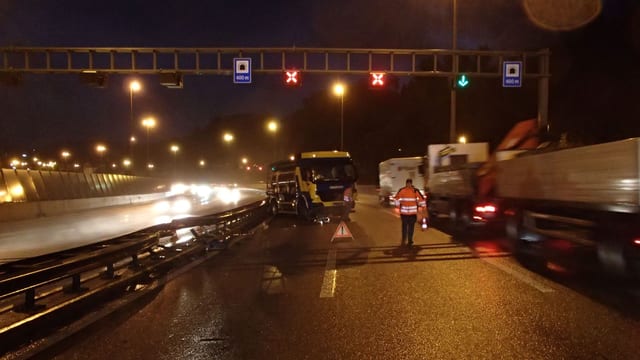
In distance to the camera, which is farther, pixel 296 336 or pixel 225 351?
pixel 296 336

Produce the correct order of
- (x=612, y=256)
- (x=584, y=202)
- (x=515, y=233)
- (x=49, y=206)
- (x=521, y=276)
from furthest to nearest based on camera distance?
1. (x=49, y=206)
2. (x=515, y=233)
3. (x=521, y=276)
4. (x=584, y=202)
5. (x=612, y=256)

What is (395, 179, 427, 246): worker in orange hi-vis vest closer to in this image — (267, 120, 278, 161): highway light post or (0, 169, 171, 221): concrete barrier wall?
(0, 169, 171, 221): concrete barrier wall

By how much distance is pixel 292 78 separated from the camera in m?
22.8

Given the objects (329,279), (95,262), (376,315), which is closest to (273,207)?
(329,279)

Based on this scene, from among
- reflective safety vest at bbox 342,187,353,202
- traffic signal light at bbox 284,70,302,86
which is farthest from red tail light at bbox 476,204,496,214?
traffic signal light at bbox 284,70,302,86

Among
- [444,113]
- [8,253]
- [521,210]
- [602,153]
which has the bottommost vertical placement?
[8,253]

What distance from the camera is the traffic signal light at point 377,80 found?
22.8m

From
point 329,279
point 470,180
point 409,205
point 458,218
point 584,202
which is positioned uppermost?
point 470,180

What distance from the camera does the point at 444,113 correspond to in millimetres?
56594

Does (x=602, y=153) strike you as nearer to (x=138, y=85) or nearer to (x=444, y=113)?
(x=138, y=85)

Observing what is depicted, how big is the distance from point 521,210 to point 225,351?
8.52m

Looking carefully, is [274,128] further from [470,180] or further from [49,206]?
[470,180]

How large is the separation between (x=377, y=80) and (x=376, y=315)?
16.6 m

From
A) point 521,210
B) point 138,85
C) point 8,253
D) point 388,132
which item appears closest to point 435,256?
point 521,210
